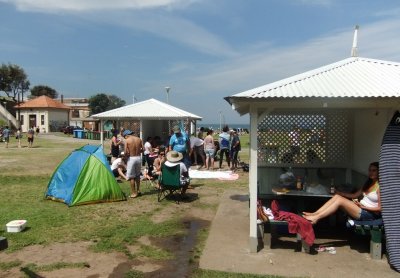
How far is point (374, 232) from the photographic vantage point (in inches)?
225

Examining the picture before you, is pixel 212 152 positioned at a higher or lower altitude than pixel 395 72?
lower

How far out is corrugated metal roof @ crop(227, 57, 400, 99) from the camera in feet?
18.7

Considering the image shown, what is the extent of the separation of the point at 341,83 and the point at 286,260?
112 inches

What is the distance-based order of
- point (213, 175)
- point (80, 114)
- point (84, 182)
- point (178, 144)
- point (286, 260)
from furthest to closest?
point (80, 114) → point (213, 175) → point (178, 144) → point (84, 182) → point (286, 260)

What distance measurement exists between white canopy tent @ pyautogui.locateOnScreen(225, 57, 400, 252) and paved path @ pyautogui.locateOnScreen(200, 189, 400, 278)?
354 millimetres

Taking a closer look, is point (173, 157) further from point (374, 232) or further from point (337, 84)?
point (374, 232)

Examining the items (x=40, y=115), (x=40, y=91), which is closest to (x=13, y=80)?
(x=40, y=115)

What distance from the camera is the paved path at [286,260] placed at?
5203mm

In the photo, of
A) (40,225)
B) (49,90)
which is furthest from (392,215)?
(49,90)

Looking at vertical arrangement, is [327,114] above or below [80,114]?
below

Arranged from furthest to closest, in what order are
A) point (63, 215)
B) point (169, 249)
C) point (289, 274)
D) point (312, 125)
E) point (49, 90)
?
point (49, 90) < point (312, 125) < point (63, 215) < point (169, 249) < point (289, 274)

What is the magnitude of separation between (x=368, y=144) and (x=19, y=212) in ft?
23.5

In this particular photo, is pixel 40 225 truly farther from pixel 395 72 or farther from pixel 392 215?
pixel 395 72

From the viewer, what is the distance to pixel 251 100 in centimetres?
580
